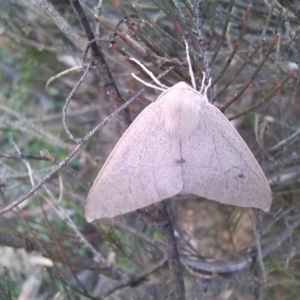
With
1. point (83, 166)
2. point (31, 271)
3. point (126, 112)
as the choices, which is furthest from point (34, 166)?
point (126, 112)

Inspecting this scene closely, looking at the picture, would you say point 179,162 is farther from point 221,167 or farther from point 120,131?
point 120,131

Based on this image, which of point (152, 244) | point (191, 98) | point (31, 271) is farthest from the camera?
point (31, 271)

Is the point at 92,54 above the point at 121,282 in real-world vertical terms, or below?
above

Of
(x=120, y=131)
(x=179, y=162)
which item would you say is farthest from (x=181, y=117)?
(x=120, y=131)

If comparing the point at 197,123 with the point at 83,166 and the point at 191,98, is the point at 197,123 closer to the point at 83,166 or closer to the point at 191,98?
the point at 191,98

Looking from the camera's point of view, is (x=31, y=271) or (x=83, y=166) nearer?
(x=31, y=271)

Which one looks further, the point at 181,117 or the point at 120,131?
the point at 120,131

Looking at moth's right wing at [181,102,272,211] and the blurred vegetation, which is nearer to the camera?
moth's right wing at [181,102,272,211]
